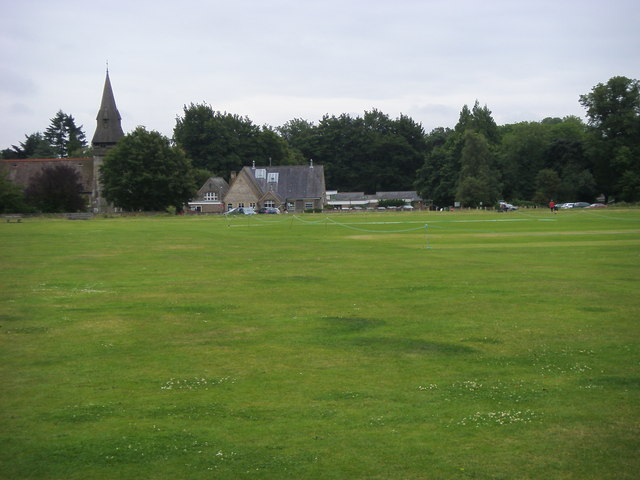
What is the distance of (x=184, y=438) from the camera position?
8.32 meters

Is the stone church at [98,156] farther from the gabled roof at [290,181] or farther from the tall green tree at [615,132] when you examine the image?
the tall green tree at [615,132]

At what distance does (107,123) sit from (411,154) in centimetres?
7739

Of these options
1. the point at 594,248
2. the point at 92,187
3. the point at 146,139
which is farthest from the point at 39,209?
the point at 594,248

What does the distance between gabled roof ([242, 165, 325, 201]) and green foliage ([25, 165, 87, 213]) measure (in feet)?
125

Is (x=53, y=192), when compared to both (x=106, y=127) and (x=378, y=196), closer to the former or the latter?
(x=106, y=127)

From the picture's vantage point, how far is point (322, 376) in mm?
10938

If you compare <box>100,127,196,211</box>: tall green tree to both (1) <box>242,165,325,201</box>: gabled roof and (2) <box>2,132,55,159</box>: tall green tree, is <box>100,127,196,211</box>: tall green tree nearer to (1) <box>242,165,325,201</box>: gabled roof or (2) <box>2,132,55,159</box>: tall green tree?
(1) <box>242,165,325,201</box>: gabled roof

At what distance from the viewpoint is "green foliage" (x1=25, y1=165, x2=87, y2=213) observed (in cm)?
9588

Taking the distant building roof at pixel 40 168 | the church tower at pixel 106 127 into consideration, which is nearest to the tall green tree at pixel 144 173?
the church tower at pixel 106 127

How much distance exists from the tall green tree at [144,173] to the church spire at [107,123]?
66.1 feet

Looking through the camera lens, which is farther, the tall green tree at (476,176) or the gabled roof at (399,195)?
the gabled roof at (399,195)

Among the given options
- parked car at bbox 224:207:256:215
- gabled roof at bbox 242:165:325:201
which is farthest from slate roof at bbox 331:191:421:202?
parked car at bbox 224:207:256:215

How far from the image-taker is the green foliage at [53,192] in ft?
315

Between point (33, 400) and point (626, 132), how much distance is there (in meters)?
118
